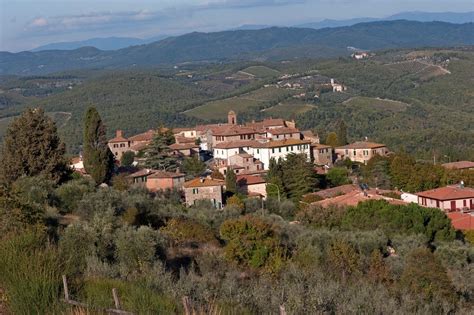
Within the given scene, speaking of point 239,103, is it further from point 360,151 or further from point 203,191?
point 203,191

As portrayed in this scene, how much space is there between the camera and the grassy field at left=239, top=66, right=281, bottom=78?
16525 centimetres

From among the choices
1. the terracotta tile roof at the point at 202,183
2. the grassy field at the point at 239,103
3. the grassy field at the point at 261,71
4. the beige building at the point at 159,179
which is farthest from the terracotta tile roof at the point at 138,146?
the grassy field at the point at 261,71

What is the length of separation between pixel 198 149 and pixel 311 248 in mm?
31907

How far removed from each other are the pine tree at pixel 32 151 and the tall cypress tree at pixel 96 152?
495cm

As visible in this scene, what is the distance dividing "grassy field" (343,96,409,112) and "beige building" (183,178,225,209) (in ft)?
222

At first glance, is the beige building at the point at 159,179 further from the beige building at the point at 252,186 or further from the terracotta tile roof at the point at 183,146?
the terracotta tile roof at the point at 183,146

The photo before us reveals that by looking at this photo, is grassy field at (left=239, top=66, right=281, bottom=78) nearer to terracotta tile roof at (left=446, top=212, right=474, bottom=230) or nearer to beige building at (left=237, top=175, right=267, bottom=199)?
beige building at (left=237, top=175, right=267, bottom=199)

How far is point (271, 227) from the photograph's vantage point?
63.2 ft

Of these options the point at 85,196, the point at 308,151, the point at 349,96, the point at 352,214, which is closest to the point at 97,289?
the point at 85,196

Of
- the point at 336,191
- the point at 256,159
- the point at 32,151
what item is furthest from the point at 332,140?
the point at 32,151

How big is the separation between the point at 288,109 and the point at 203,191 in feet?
223

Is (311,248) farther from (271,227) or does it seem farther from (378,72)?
(378,72)

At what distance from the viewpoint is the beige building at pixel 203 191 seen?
32625 mm

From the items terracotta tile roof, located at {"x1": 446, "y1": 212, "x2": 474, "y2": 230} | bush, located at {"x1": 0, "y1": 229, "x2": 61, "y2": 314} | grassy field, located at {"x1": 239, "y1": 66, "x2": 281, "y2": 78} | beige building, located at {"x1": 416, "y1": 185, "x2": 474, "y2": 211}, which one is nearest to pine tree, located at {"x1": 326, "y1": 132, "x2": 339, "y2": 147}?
beige building, located at {"x1": 416, "y1": 185, "x2": 474, "y2": 211}
